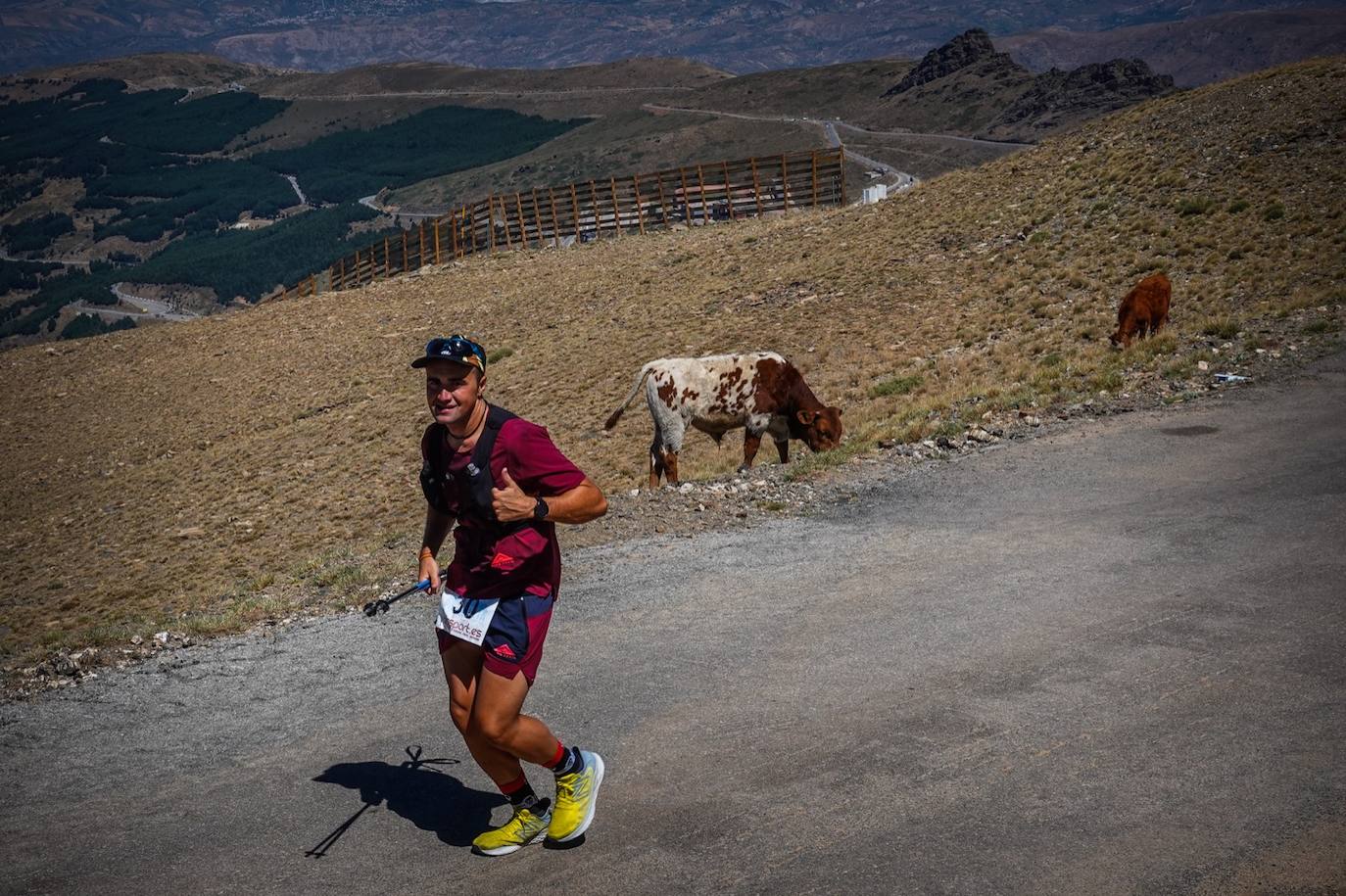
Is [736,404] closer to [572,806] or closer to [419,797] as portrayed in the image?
[419,797]

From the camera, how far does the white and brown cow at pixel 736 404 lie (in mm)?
15953

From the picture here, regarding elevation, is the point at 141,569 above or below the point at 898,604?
below

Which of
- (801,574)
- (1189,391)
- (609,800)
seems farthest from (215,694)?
(1189,391)

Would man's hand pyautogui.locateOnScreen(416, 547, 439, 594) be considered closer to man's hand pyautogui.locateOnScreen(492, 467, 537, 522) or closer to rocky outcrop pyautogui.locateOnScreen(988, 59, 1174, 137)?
man's hand pyautogui.locateOnScreen(492, 467, 537, 522)

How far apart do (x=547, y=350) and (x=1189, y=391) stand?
21.4 meters

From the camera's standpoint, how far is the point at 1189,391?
14688 mm

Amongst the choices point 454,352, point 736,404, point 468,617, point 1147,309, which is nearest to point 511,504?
point 468,617

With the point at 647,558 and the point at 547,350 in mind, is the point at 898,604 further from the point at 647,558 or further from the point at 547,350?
the point at 547,350

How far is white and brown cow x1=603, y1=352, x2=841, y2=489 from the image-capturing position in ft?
52.3

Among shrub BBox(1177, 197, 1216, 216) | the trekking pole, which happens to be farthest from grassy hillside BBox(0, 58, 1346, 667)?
the trekking pole

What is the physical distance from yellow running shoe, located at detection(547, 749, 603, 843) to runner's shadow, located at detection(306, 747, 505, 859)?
570 millimetres

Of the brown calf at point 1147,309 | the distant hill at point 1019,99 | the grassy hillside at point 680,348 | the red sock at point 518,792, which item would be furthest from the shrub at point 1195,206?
the distant hill at point 1019,99

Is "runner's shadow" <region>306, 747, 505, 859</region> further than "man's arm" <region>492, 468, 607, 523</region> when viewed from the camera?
Yes

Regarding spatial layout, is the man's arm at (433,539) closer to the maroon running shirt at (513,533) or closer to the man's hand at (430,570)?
the man's hand at (430,570)
